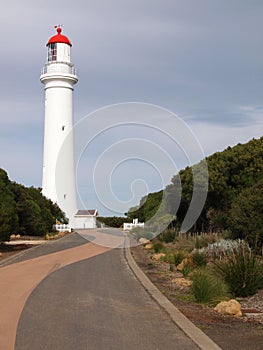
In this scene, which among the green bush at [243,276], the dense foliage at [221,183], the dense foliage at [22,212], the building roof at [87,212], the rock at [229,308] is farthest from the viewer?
the building roof at [87,212]

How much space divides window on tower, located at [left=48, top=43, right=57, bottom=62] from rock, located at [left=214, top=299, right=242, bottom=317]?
147 ft

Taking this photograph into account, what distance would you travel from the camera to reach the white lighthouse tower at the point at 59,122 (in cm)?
5191

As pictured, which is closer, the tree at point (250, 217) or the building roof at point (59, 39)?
the tree at point (250, 217)

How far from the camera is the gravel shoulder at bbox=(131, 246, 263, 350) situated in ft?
26.0

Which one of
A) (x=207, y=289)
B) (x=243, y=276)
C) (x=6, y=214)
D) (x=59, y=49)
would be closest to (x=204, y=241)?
(x=6, y=214)

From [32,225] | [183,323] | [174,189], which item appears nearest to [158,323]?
[183,323]

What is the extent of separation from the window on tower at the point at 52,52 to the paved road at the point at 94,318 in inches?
1565

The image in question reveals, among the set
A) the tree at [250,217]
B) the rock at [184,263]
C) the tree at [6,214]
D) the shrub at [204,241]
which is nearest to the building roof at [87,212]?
the tree at [6,214]

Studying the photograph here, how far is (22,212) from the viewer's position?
118 ft

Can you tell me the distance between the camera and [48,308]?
33.8 ft

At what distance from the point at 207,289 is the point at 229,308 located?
4.45ft

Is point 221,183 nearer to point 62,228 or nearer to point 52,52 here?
point 62,228

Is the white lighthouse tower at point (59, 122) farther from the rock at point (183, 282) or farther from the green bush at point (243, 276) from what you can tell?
the green bush at point (243, 276)

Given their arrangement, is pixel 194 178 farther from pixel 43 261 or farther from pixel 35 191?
pixel 43 261
